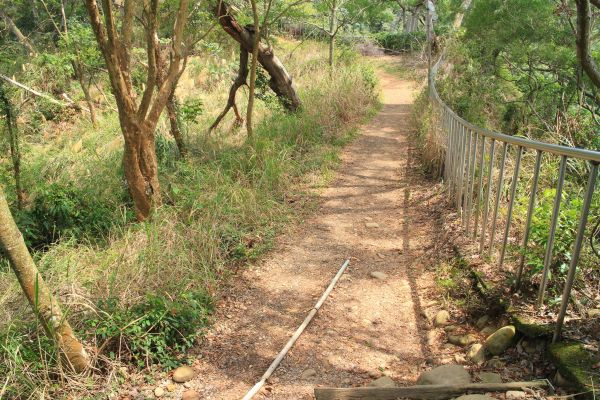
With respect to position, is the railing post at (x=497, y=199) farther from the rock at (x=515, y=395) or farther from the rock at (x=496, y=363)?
the rock at (x=515, y=395)

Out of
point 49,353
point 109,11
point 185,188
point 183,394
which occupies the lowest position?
point 183,394

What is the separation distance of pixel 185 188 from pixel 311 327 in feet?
9.89

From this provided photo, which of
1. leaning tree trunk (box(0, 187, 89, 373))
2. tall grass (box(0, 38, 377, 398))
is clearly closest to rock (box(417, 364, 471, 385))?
tall grass (box(0, 38, 377, 398))

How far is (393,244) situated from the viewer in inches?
205

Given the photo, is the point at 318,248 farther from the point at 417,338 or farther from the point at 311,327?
the point at 417,338

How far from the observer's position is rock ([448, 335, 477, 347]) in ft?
10.7

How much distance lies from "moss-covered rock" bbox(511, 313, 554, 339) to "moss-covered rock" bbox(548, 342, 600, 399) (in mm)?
129

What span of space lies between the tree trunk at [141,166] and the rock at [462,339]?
11.6 ft

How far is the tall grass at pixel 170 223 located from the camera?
3.26 m

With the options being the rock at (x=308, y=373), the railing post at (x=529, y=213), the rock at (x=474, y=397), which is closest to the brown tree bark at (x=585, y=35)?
A: the railing post at (x=529, y=213)

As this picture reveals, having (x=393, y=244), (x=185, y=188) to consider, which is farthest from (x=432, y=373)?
(x=185, y=188)

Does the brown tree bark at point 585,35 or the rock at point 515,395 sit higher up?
the brown tree bark at point 585,35

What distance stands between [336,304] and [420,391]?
1527mm

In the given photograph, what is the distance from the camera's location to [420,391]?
8.49ft
